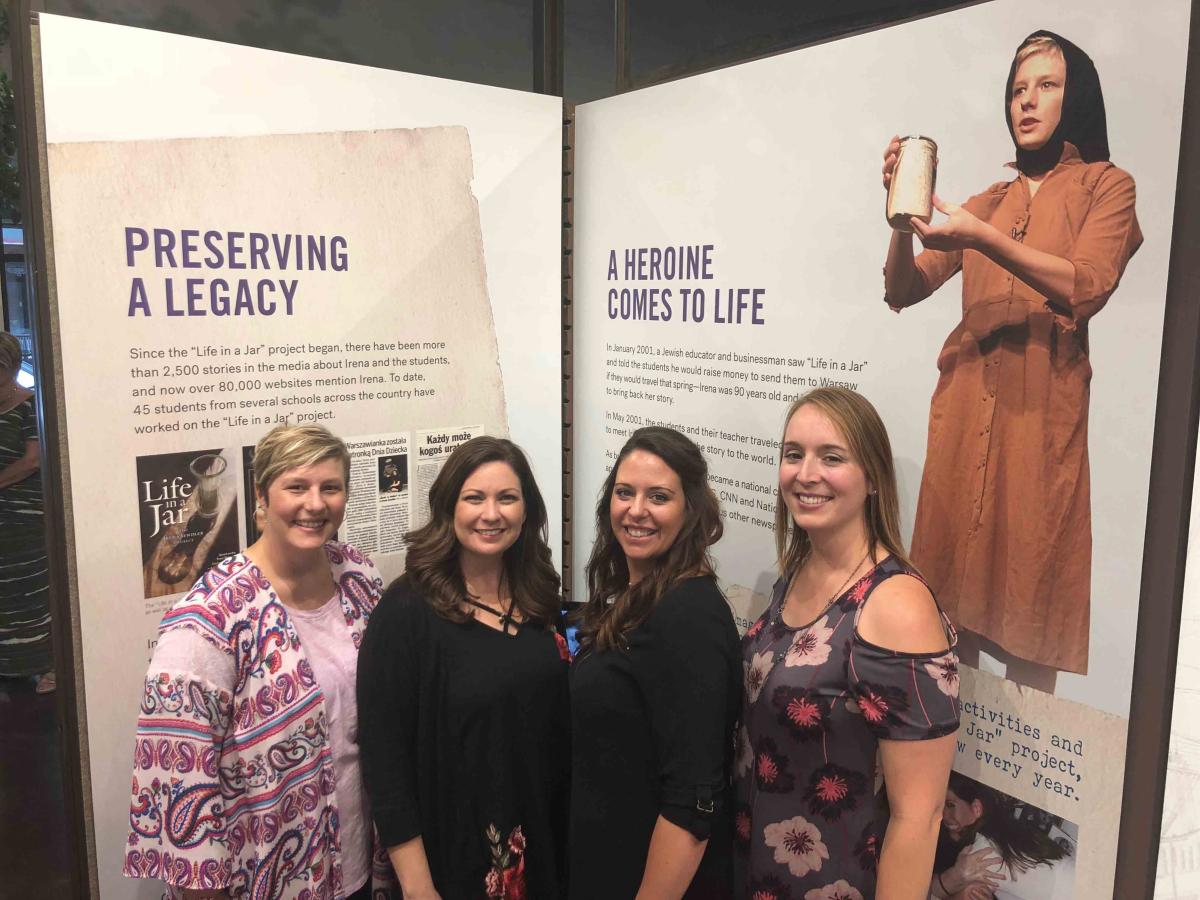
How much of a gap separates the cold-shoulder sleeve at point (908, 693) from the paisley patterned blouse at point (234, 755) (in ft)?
3.35

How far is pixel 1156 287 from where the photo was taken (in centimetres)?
130

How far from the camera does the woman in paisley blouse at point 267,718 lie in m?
1.53

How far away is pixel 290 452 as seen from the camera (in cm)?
166

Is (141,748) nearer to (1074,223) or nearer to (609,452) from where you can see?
(609,452)

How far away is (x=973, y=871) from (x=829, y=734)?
486 mm

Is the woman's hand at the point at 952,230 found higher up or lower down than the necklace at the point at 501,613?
higher up

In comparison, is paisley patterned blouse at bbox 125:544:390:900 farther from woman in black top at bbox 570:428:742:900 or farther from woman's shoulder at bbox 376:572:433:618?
woman in black top at bbox 570:428:742:900

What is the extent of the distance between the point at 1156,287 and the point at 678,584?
90 centimetres

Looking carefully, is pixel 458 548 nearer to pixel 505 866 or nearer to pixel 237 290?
pixel 505 866

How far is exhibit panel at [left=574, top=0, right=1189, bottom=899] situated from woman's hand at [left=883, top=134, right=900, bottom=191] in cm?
3

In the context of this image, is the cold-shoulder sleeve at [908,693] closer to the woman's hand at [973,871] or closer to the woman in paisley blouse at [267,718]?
the woman's hand at [973,871]

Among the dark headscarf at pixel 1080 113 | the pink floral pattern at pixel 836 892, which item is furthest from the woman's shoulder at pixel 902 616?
the dark headscarf at pixel 1080 113

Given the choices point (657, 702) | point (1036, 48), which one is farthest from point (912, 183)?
point (657, 702)

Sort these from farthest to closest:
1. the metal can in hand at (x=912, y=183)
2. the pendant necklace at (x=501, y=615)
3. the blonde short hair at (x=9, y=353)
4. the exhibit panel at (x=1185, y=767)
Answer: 1. the blonde short hair at (x=9, y=353)
2. the pendant necklace at (x=501, y=615)
3. the metal can in hand at (x=912, y=183)
4. the exhibit panel at (x=1185, y=767)
